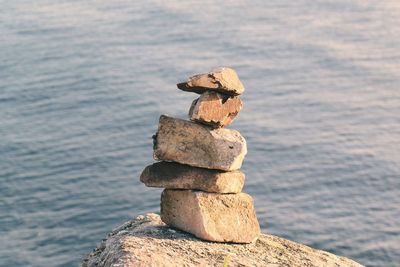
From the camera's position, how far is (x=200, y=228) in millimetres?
22562

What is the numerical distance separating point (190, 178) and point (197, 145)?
30.6 inches

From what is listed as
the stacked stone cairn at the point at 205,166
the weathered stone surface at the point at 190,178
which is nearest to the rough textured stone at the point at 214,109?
the stacked stone cairn at the point at 205,166

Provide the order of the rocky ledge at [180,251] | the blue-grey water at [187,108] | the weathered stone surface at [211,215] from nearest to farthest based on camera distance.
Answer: the rocky ledge at [180,251]
the weathered stone surface at [211,215]
the blue-grey water at [187,108]

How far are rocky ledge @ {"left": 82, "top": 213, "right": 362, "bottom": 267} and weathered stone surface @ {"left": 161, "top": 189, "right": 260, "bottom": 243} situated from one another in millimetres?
208

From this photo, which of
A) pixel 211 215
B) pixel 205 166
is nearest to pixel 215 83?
pixel 205 166

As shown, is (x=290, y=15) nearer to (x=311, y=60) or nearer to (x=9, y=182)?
(x=311, y=60)

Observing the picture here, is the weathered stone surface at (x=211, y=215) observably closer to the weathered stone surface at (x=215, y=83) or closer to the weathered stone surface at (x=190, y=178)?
the weathered stone surface at (x=190, y=178)

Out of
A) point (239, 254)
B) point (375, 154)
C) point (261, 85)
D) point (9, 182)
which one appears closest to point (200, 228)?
point (239, 254)

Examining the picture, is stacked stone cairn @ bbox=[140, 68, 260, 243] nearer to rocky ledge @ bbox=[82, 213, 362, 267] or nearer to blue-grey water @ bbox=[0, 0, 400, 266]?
rocky ledge @ bbox=[82, 213, 362, 267]

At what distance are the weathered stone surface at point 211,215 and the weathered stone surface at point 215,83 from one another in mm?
2438

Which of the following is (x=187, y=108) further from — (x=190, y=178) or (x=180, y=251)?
(x=180, y=251)

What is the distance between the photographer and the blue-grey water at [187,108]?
48.2 metres

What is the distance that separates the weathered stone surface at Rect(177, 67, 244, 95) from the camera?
21781 millimetres

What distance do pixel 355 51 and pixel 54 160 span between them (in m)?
28.4
